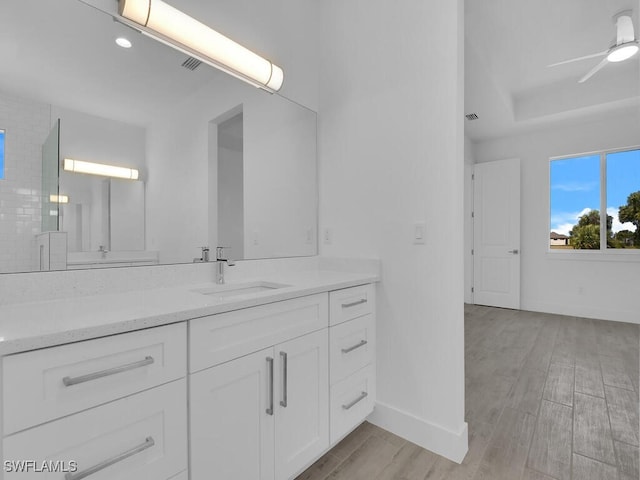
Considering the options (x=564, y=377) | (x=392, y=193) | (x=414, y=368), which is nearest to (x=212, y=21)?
(x=392, y=193)

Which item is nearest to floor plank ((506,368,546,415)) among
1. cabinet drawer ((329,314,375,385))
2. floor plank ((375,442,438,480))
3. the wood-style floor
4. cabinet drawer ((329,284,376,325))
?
the wood-style floor

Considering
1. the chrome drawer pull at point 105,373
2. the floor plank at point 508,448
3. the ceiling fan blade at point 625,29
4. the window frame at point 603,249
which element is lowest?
the floor plank at point 508,448

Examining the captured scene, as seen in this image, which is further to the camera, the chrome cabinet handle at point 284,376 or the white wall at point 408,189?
the white wall at point 408,189

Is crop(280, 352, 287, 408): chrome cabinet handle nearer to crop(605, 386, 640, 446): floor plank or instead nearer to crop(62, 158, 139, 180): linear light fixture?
crop(62, 158, 139, 180): linear light fixture

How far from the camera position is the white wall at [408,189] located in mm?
1565

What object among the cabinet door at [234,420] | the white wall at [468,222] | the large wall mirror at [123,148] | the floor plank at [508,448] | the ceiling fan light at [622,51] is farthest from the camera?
the white wall at [468,222]

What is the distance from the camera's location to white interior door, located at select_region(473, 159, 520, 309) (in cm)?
473

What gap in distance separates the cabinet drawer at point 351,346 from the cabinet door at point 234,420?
412 mm

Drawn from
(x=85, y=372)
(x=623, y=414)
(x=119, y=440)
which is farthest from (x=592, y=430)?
(x=85, y=372)

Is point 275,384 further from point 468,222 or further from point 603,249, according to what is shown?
point 603,249

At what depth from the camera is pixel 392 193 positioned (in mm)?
1780

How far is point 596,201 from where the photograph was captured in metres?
4.34

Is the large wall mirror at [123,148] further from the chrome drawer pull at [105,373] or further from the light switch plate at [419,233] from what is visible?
the light switch plate at [419,233]

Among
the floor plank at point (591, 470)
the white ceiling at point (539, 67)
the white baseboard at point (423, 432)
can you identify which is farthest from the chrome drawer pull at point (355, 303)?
the white ceiling at point (539, 67)
